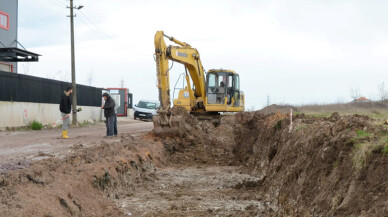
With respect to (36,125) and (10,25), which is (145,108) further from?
(36,125)

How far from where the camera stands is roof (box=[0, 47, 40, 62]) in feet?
103

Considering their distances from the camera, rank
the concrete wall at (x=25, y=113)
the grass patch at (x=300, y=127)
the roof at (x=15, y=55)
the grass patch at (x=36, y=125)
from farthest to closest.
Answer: the roof at (x=15, y=55)
the grass patch at (x=36, y=125)
the concrete wall at (x=25, y=113)
the grass patch at (x=300, y=127)

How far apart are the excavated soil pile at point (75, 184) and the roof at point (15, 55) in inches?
826

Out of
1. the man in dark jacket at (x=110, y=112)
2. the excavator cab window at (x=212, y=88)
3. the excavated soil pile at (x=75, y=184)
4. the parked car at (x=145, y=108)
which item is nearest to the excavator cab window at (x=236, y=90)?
the excavator cab window at (x=212, y=88)

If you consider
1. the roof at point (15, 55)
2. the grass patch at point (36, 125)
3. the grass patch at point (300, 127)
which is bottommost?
the grass patch at point (36, 125)

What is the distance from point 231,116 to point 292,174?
15.8 m

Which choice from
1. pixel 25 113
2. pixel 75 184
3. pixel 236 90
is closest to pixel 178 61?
pixel 236 90

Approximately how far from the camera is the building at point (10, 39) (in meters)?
32.3

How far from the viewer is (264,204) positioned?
9.05 meters

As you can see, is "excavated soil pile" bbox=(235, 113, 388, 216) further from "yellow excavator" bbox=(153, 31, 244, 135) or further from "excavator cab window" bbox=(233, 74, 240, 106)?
"excavator cab window" bbox=(233, 74, 240, 106)

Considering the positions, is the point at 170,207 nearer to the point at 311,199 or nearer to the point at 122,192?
the point at 122,192

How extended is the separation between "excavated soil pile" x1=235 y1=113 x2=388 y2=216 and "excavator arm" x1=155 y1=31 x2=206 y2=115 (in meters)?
7.94

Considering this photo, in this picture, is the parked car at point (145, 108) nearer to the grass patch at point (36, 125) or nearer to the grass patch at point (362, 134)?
the grass patch at point (36, 125)

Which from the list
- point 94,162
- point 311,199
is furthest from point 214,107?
point 311,199
